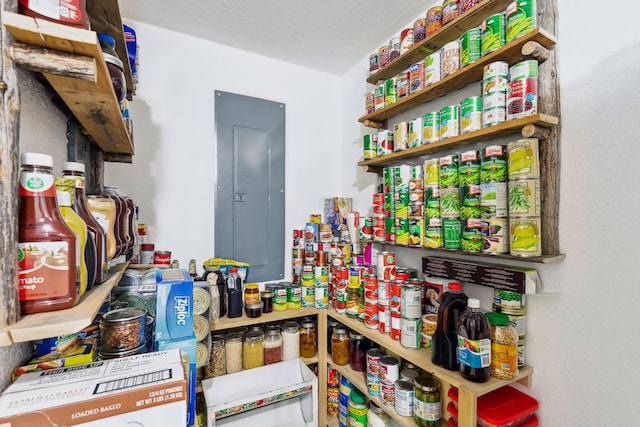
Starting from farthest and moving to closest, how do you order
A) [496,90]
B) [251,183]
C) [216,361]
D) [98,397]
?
[251,183] → [216,361] → [496,90] → [98,397]

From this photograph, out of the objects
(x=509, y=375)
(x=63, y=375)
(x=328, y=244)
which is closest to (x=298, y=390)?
(x=328, y=244)

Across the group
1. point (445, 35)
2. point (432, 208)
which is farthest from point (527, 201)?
point (445, 35)

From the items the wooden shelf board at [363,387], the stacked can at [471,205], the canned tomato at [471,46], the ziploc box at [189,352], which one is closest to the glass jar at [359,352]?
the wooden shelf board at [363,387]

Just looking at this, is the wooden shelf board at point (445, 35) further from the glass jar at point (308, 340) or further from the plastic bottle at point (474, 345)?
the glass jar at point (308, 340)

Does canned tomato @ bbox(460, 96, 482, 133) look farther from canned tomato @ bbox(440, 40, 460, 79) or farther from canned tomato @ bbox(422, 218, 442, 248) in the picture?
canned tomato @ bbox(422, 218, 442, 248)

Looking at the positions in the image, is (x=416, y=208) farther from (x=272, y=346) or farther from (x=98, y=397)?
(x=98, y=397)

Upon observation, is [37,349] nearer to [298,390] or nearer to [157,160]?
[298,390]

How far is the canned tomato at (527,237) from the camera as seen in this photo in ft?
3.11

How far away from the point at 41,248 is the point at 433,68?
1382 millimetres

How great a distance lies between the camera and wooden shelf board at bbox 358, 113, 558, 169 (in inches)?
37.0

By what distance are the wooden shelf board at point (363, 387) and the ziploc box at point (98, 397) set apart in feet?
3.02

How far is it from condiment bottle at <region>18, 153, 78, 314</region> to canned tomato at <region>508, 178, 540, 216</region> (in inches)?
45.3

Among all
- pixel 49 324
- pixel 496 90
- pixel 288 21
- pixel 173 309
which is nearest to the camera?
pixel 49 324

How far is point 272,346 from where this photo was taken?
1567 mm
